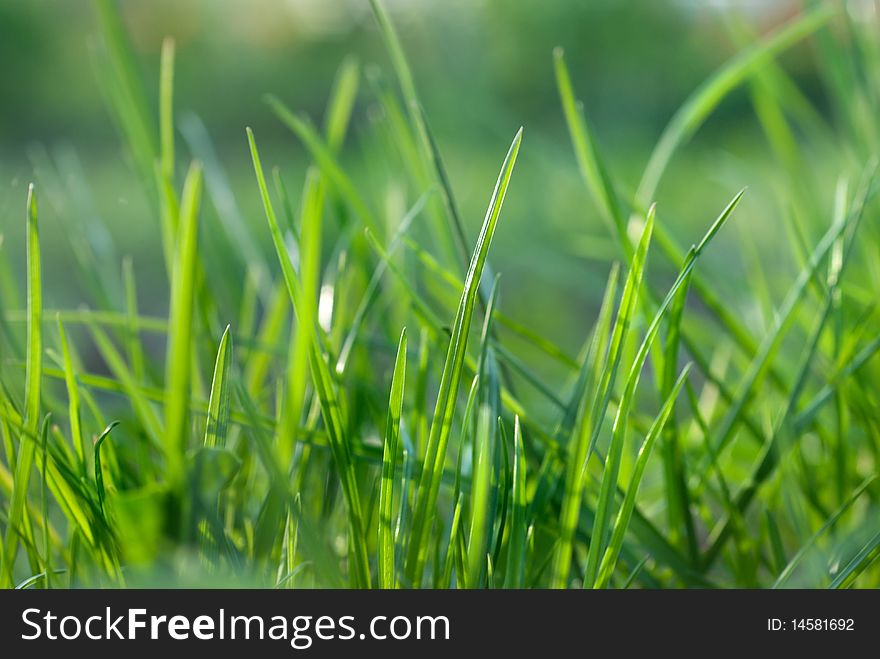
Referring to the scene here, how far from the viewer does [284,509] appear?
204 millimetres

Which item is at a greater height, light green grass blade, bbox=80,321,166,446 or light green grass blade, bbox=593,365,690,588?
light green grass blade, bbox=80,321,166,446

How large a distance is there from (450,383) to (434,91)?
2217 millimetres

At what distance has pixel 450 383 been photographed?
0.18 metres

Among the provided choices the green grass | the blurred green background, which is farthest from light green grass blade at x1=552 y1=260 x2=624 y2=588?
the blurred green background

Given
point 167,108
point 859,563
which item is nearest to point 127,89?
point 167,108

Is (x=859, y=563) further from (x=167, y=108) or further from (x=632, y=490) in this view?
(x=167, y=108)

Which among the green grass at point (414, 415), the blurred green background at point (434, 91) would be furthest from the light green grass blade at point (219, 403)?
the blurred green background at point (434, 91)

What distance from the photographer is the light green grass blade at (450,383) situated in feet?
0.57

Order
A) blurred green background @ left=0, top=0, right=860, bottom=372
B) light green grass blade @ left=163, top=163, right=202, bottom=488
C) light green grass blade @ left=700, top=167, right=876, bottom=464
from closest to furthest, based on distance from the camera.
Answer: light green grass blade @ left=163, top=163, right=202, bottom=488 < light green grass blade @ left=700, top=167, right=876, bottom=464 < blurred green background @ left=0, top=0, right=860, bottom=372

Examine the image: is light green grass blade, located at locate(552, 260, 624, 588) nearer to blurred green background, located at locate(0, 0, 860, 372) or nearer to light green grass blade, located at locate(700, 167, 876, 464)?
light green grass blade, located at locate(700, 167, 876, 464)

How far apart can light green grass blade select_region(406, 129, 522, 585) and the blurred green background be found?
839mm

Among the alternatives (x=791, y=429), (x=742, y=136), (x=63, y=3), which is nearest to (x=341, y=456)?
(x=791, y=429)

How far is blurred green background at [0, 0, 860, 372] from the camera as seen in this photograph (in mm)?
1552
